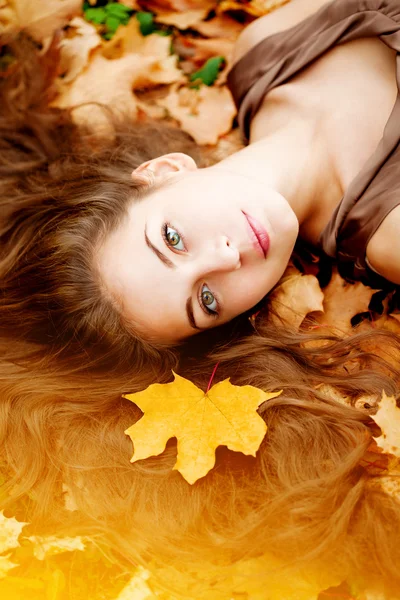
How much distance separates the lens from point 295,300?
2.25m

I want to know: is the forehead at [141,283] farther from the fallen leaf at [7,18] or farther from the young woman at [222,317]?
the fallen leaf at [7,18]

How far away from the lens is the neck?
6.89 feet

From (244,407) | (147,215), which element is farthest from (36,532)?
(147,215)

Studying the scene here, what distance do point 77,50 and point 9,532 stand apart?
7.03 ft

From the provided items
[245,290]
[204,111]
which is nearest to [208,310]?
[245,290]

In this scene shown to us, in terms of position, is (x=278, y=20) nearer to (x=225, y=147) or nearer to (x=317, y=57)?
(x=317, y=57)

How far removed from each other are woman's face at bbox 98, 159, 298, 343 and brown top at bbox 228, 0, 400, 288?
313mm

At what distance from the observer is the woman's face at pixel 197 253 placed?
1.85m

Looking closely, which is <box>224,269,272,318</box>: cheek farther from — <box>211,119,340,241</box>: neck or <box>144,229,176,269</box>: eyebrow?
<box>211,119,340,241</box>: neck

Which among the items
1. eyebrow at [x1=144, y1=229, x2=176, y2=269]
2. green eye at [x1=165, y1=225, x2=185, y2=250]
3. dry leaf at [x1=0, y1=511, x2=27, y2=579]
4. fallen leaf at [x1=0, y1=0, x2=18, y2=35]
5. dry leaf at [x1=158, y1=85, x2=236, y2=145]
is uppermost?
fallen leaf at [x1=0, y1=0, x2=18, y2=35]

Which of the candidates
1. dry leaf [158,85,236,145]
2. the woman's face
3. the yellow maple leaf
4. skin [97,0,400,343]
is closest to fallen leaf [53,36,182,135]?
dry leaf [158,85,236,145]

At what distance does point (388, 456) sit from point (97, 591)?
929mm

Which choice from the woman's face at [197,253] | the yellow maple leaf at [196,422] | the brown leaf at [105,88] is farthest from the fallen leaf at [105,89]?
the yellow maple leaf at [196,422]

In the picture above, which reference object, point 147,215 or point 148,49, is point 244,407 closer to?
point 147,215
